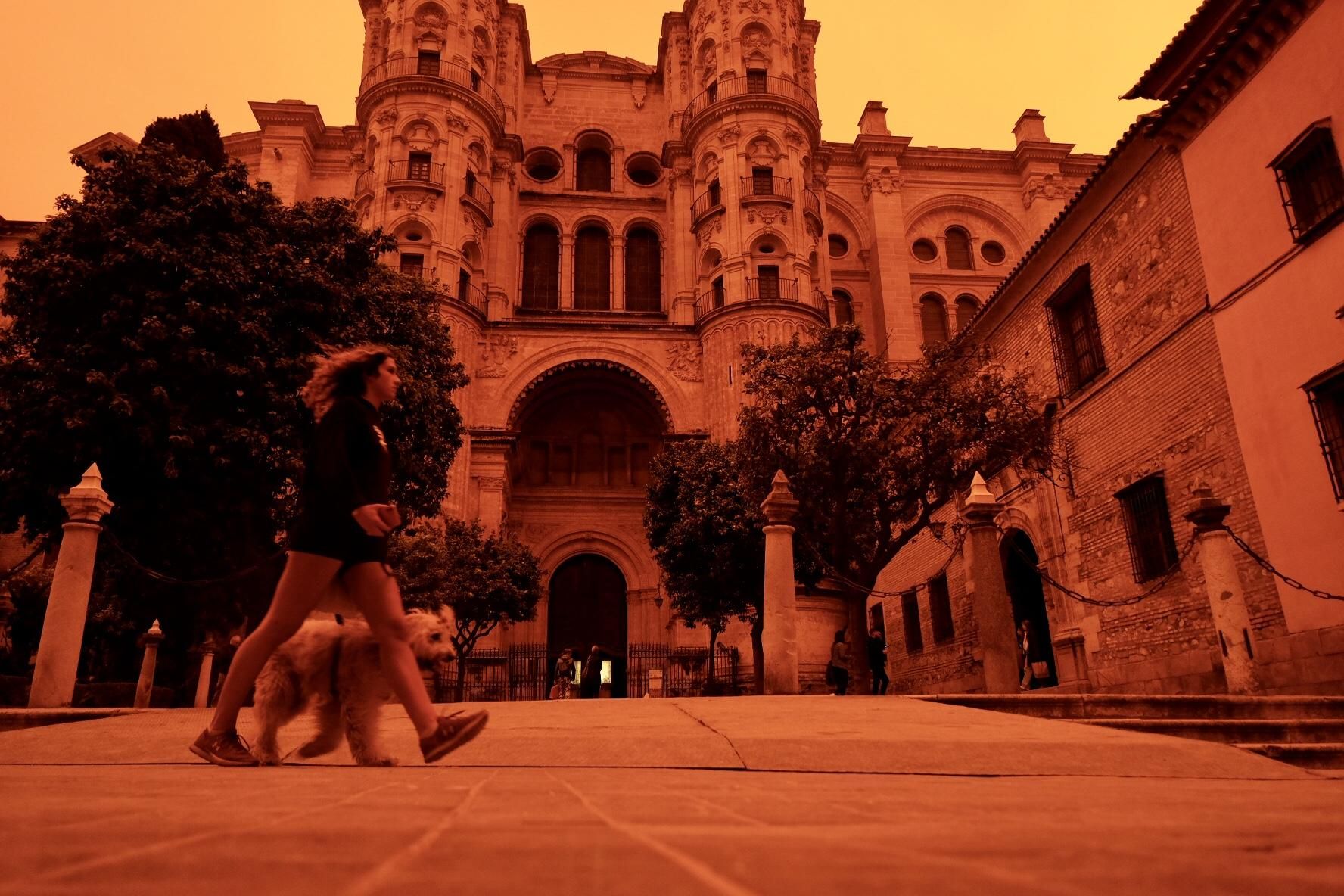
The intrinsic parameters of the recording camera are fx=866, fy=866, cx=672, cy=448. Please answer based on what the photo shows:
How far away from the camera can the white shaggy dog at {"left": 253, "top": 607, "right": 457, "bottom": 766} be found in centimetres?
383

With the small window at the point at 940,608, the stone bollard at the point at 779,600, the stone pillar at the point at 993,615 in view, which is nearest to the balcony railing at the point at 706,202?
the small window at the point at 940,608

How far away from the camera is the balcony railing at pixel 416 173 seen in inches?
1073

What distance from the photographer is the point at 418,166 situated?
91.6 ft

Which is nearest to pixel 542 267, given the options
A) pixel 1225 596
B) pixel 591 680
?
pixel 591 680

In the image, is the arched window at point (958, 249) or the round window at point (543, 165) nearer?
the round window at point (543, 165)

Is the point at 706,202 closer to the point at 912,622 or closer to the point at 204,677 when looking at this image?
the point at 912,622

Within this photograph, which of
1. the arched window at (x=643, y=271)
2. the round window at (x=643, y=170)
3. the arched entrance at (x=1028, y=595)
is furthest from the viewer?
the round window at (x=643, y=170)

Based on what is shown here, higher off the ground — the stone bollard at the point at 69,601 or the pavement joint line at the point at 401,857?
the stone bollard at the point at 69,601

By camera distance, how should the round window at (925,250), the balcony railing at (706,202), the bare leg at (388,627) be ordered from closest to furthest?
the bare leg at (388,627) < the balcony railing at (706,202) < the round window at (925,250)

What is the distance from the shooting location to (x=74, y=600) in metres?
8.73

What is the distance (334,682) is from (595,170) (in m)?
32.5

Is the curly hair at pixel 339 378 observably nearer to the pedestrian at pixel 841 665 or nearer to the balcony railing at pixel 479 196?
the pedestrian at pixel 841 665

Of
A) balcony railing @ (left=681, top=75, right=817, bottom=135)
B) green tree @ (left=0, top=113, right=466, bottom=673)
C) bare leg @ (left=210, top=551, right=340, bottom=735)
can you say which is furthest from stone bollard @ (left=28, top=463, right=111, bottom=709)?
balcony railing @ (left=681, top=75, right=817, bottom=135)

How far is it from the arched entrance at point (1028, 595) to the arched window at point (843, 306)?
17756mm
